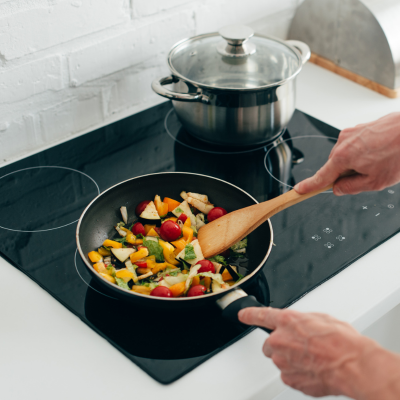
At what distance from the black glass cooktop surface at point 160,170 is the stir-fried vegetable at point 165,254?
0.04 meters

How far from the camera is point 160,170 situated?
1074 mm

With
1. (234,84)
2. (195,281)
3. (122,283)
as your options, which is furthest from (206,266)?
(234,84)

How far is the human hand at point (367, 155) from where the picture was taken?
0.76m

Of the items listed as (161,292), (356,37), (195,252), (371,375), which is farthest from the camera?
(356,37)

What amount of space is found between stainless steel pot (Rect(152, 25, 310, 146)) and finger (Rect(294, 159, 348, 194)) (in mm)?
281

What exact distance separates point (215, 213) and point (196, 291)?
225 millimetres

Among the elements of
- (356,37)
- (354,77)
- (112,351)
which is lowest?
(112,351)

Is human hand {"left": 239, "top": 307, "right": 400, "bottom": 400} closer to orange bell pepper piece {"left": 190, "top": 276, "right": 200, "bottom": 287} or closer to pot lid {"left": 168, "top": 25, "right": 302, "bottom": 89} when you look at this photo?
orange bell pepper piece {"left": 190, "top": 276, "right": 200, "bottom": 287}

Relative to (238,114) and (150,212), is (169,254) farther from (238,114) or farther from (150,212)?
(238,114)

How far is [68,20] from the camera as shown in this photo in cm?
103

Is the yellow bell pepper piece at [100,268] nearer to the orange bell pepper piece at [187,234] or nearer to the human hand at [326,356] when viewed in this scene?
the orange bell pepper piece at [187,234]

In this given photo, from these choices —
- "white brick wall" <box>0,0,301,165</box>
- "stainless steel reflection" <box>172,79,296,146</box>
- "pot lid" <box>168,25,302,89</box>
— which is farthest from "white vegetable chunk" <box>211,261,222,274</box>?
"white brick wall" <box>0,0,301,165</box>

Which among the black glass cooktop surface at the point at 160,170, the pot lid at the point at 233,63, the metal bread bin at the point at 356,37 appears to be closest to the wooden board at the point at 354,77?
the metal bread bin at the point at 356,37

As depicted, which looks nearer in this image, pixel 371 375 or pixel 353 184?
pixel 371 375
